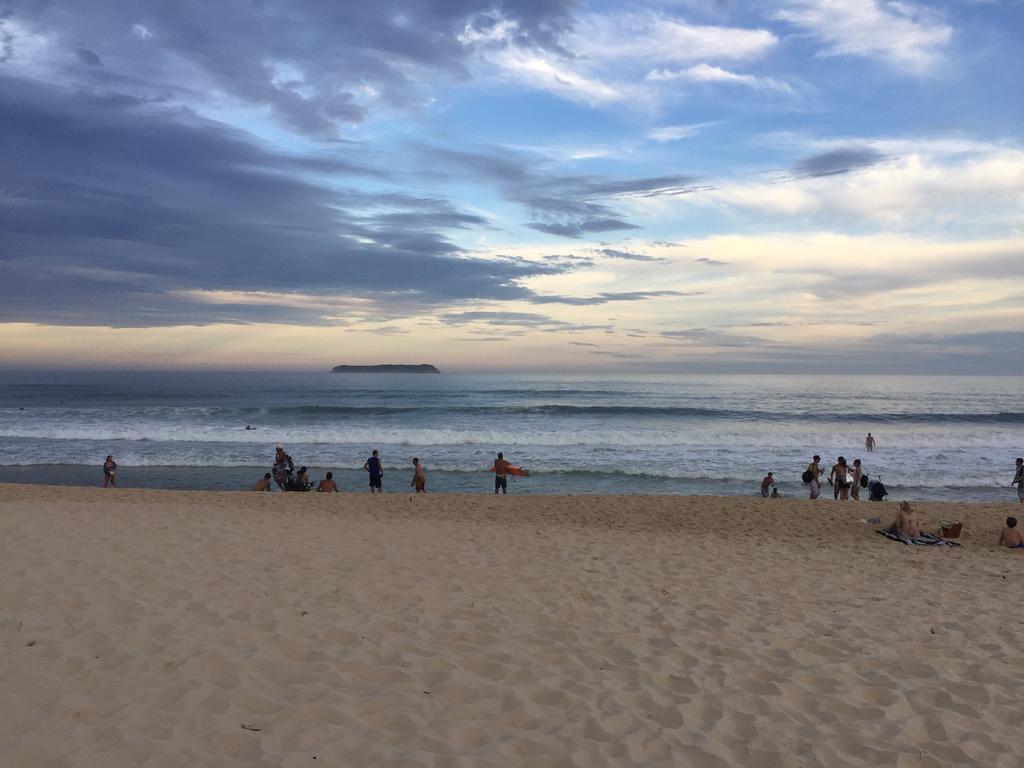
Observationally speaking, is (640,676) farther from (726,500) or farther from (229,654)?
(726,500)

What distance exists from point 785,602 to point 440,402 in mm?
49024

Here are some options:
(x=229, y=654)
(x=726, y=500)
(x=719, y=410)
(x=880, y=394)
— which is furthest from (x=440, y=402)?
(x=229, y=654)

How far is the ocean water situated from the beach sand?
11.6m

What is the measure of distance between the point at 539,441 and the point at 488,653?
26.9m

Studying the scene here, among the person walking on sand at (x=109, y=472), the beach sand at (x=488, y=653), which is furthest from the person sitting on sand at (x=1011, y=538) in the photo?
the person walking on sand at (x=109, y=472)

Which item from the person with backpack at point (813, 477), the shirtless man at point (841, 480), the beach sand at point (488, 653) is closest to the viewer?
the beach sand at point (488, 653)

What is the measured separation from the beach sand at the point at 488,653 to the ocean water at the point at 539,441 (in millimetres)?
11555

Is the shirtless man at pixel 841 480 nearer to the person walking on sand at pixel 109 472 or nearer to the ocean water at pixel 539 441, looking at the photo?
the ocean water at pixel 539 441

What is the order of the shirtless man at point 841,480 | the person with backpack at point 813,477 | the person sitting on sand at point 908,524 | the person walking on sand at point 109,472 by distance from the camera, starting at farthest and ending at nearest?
the person walking on sand at point 109,472 → the person with backpack at point 813,477 → the shirtless man at point 841,480 → the person sitting on sand at point 908,524

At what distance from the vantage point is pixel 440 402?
5525 centimetres

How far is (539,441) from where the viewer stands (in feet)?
105

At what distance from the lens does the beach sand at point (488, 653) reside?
3.83 m

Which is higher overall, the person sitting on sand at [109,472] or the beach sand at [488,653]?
the beach sand at [488,653]

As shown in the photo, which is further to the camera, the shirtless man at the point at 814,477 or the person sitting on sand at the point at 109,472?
the person sitting on sand at the point at 109,472
